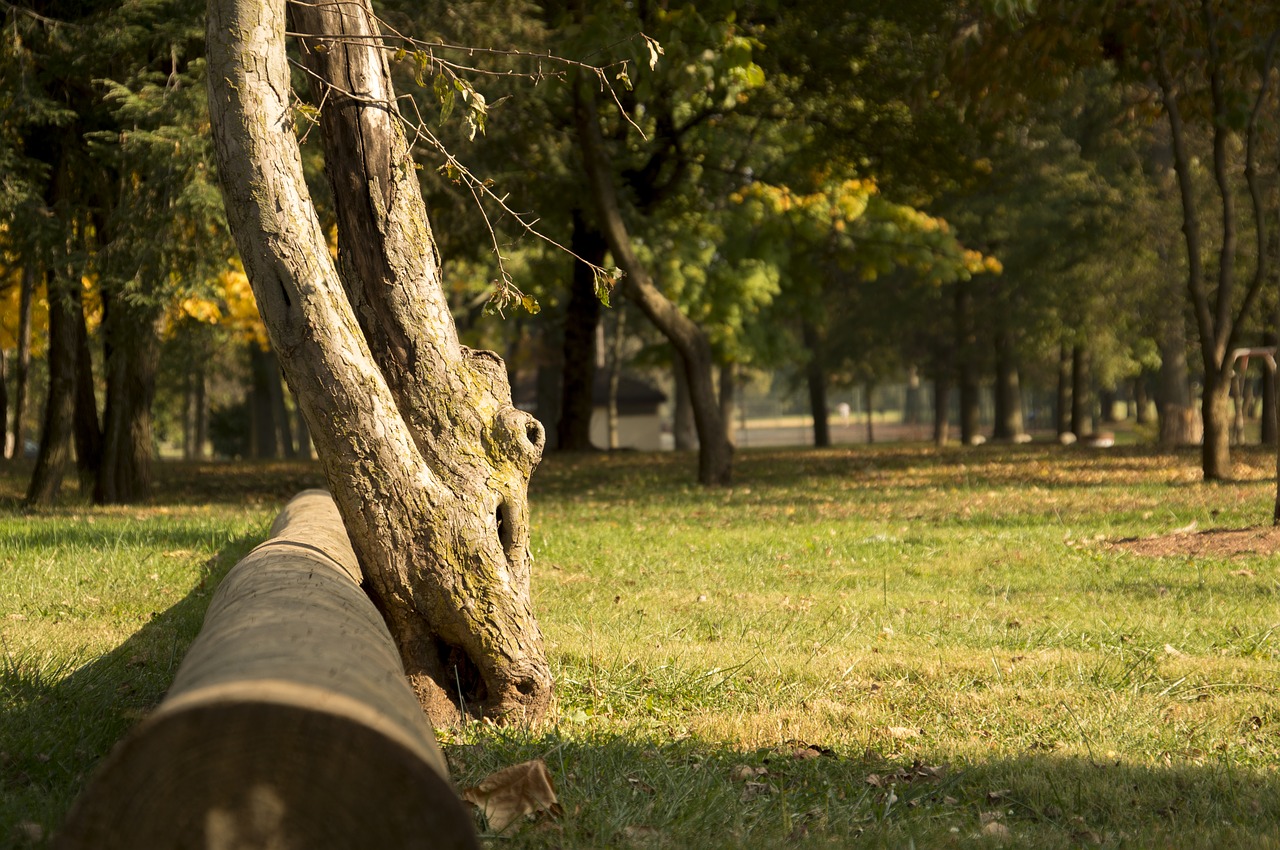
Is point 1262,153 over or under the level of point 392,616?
over

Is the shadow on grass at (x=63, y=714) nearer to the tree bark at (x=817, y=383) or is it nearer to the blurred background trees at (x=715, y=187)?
the blurred background trees at (x=715, y=187)

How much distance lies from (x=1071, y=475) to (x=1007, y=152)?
762 centimetres

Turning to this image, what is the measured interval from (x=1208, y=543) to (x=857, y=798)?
6.47m

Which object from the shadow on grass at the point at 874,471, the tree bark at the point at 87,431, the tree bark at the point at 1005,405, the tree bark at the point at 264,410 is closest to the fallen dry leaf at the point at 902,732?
the shadow on grass at the point at 874,471

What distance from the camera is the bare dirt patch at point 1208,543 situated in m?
8.99

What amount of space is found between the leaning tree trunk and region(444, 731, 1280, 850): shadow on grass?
47 centimetres

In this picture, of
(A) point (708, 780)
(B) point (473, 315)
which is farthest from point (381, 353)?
(B) point (473, 315)

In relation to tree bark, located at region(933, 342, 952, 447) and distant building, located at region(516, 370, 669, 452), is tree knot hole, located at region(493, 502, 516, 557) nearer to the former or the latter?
tree bark, located at region(933, 342, 952, 447)

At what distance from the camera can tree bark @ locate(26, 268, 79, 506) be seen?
44.2 ft

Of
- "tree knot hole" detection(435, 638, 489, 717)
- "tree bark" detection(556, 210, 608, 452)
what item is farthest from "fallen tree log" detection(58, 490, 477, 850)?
"tree bark" detection(556, 210, 608, 452)

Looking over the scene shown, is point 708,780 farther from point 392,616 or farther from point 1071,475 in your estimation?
point 1071,475

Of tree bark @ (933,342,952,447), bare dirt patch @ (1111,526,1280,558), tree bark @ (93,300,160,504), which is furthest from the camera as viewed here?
tree bark @ (933,342,952,447)

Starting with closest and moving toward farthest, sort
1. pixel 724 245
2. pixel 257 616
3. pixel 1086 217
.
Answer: pixel 257 616 → pixel 1086 217 → pixel 724 245

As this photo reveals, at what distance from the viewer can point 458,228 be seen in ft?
55.5
